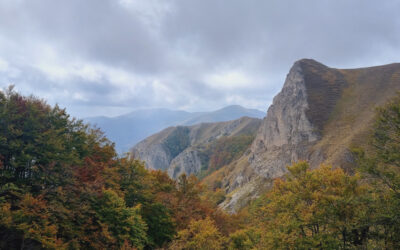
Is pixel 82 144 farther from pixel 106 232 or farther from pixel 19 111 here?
pixel 106 232

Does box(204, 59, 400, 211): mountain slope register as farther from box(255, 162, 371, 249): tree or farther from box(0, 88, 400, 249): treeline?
box(0, 88, 400, 249): treeline

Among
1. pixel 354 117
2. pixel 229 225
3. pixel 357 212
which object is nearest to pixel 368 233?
pixel 357 212

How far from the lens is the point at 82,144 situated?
32.2 metres

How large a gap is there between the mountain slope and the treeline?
157ft

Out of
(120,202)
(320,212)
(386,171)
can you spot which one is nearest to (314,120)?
(386,171)

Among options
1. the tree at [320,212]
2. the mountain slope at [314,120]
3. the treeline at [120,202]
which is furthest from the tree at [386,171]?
the mountain slope at [314,120]

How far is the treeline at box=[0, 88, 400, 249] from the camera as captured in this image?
19500mm

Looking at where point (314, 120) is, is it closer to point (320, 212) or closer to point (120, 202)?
point (320, 212)

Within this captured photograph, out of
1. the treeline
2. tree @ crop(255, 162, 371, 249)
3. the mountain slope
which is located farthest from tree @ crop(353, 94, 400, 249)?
the mountain slope

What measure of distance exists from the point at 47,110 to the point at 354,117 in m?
88.7

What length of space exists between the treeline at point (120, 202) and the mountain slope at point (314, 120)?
4792 centimetres

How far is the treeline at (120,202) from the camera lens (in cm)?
1950

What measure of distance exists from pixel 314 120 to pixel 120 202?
276 ft

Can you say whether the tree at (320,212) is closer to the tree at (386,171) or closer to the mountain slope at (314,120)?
the tree at (386,171)
